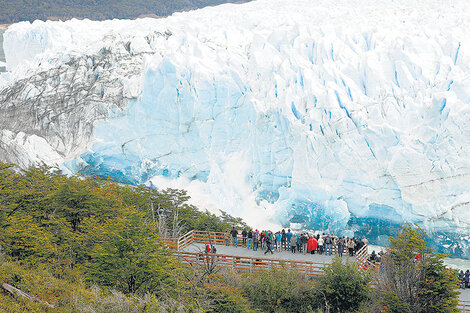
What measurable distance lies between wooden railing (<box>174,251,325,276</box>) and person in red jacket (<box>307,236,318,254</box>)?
0.52 meters

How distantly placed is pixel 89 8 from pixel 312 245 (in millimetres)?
88975

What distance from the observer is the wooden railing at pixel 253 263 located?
14281 millimetres

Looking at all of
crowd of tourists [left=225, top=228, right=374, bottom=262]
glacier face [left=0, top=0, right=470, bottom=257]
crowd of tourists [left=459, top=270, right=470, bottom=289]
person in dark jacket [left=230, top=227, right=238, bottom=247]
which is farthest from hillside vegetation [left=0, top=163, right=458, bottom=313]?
glacier face [left=0, top=0, right=470, bottom=257]

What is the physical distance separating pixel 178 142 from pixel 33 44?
16.0m

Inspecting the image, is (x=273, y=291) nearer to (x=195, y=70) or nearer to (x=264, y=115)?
(x=264, y=115)

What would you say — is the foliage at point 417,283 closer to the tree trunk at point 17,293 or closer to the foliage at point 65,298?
the foliage at point 65,298

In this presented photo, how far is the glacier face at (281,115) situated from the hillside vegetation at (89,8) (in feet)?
212

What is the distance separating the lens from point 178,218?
22.0 meters

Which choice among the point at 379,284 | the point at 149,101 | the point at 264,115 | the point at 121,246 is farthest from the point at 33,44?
the point at 379,284

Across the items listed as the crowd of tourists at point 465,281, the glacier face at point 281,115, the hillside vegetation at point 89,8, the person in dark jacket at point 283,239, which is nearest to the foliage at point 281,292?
the person in dark jacket at point 283,239

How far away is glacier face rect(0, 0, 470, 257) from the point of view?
21984 millimetres

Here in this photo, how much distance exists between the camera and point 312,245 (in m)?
15.5

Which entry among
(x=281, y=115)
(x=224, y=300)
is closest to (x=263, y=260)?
(x=224, y=300)

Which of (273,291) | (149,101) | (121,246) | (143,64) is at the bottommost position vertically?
(273,291)
